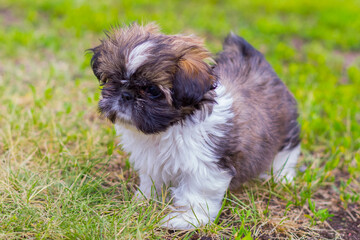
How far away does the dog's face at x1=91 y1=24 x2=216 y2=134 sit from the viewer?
2633mm

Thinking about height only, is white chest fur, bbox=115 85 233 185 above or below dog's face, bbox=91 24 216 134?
below

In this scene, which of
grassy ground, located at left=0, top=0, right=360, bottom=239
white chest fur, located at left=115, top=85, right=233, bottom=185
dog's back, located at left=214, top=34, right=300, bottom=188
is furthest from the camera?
Result: dog's back, located at left=214, top=34, right=300, bottom=188

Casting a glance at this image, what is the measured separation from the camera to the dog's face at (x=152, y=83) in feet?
8.64

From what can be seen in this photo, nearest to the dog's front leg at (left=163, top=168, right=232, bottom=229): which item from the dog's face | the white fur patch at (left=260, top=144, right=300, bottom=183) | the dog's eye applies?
the dog's face

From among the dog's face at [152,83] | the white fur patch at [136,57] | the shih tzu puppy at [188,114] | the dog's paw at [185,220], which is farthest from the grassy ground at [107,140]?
the white fur patch at [136,57]

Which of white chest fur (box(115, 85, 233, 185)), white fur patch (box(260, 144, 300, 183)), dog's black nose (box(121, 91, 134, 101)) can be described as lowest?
white fur patch (box(260, 144, 300, 183))

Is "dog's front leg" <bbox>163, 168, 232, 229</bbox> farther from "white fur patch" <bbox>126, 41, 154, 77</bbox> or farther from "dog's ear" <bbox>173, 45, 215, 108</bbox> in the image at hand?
"white fur patch" <bbox>126, 41, 154, 77</bbox>

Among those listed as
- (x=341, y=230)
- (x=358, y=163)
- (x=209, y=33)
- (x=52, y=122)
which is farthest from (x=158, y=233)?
(x=209, y=33)

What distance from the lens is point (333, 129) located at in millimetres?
4715

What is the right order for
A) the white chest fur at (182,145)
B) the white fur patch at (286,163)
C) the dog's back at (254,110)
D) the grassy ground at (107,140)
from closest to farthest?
the white chest fur at (182,145) < the grassy ground at (107,140) < the dog's back at (254,110) < the white fur patch at (286,163)

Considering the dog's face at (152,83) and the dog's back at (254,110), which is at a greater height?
the dog's face at (152,83)

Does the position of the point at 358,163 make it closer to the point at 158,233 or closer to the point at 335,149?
the point at 335,149

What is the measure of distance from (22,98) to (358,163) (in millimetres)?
3630

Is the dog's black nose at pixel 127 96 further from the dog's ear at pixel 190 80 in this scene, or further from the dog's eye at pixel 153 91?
the dog's ear at pixel 190 80
